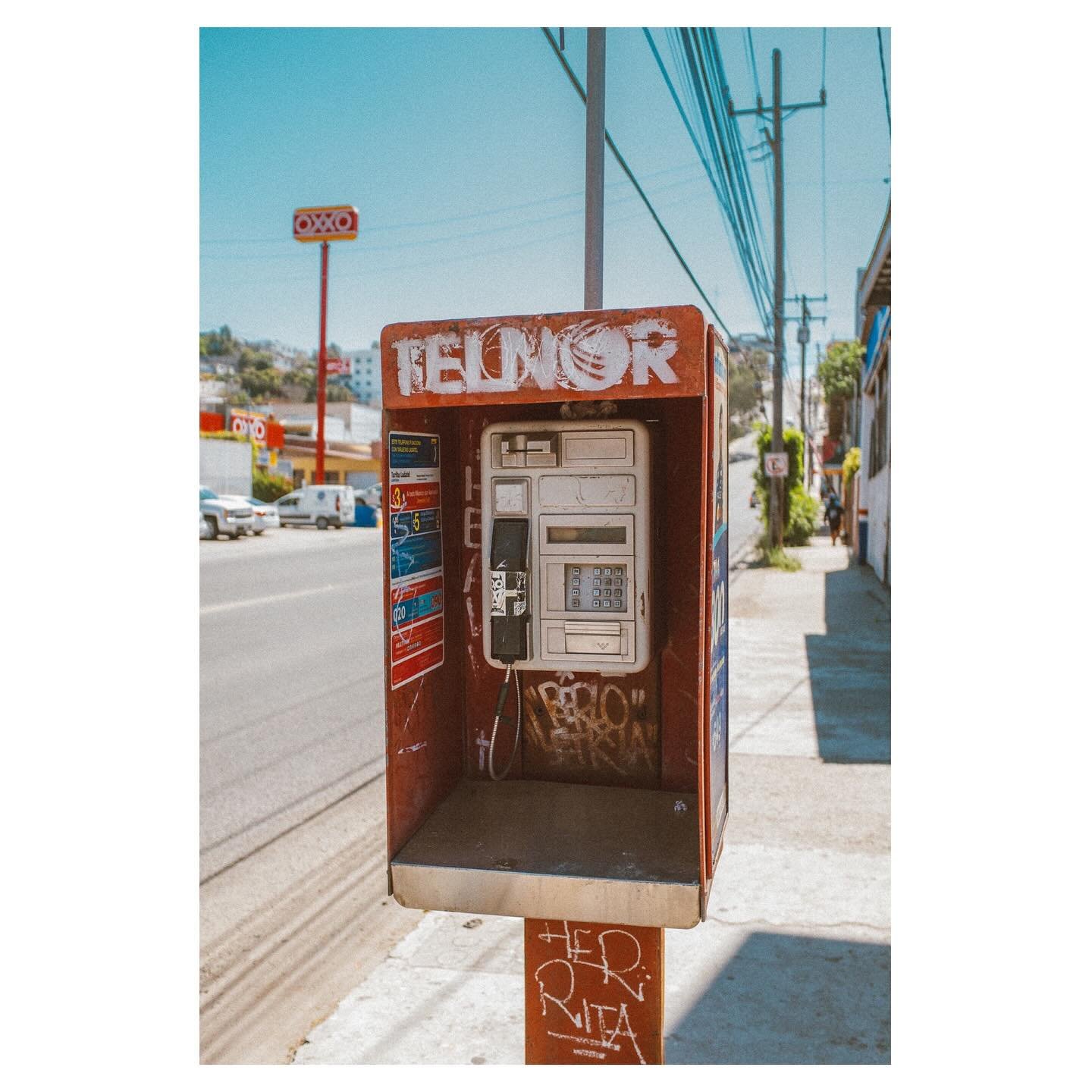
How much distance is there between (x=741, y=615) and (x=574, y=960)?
9521 millimetres

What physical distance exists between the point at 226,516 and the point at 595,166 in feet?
69.6

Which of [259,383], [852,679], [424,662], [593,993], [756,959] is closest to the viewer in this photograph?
[593,993]

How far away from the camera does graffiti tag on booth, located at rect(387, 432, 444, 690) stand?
246 cm

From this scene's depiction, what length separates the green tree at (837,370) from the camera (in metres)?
41.4

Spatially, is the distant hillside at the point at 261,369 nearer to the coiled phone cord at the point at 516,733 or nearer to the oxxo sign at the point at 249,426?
the oxxo sign at the point at 249,426

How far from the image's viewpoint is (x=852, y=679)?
785 cm

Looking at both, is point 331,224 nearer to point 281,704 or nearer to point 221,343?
point 281,704

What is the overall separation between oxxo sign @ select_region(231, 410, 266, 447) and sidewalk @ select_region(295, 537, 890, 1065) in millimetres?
29937

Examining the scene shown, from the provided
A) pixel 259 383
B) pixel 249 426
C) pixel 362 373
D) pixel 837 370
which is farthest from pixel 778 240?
pixel 362 373

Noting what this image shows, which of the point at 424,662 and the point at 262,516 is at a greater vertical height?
the point at 262,516

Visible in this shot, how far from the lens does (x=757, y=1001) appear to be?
3.14 m

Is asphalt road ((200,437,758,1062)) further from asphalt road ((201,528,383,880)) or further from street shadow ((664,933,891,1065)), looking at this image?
street shadow ((664,933,891,1065))

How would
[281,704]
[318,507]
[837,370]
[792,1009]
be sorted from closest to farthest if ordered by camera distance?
[792,1009]
[281,704]
[318,507]
[837,370]

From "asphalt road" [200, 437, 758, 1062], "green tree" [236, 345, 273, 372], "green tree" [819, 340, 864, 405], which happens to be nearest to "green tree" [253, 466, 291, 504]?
"green tree" [819, 340, 864, 405]
